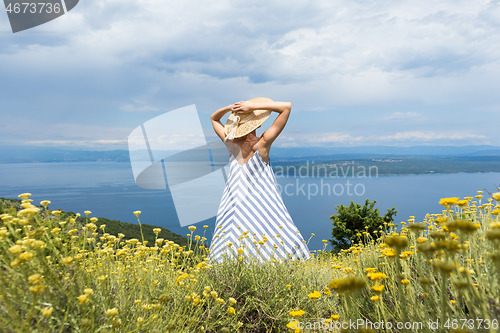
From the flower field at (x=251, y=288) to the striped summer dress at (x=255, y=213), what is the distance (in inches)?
38.0

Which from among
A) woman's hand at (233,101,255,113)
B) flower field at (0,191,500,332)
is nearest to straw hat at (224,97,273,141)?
woman's hand at (233,101,255,113)

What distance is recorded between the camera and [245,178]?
5598 millimetres

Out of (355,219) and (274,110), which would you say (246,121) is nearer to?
(274,110)

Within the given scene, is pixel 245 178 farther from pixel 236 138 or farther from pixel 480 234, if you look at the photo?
pixel 480 234

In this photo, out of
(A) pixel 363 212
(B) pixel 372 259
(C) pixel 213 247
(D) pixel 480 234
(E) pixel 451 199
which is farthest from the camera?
(A) pixel 363 212

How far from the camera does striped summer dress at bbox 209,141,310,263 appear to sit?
16.6ft

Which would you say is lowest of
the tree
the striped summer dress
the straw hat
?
the tree

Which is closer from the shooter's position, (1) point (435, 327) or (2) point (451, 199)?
(1) point (435, 327)

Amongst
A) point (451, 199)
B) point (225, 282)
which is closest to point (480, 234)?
point (451, 199)

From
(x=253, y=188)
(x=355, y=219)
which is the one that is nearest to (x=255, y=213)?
(x=253, y=188)

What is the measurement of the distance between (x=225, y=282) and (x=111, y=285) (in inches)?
52.8

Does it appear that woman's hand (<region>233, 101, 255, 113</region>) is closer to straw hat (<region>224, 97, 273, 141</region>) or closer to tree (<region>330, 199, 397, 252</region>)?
straw hat (<region>224, 97, 273, 141</region>)

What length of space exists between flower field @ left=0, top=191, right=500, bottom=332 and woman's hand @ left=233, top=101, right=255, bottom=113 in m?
2.68

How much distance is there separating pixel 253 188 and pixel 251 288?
246 cm
